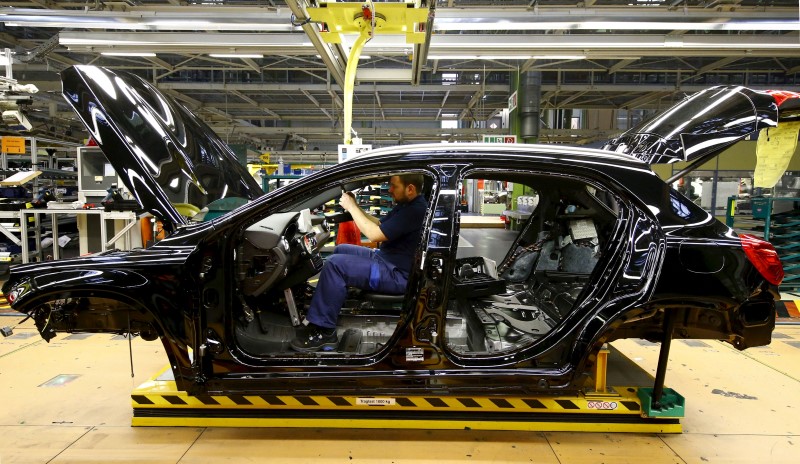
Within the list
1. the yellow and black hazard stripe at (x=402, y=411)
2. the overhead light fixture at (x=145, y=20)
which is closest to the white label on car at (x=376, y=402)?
the yellow and black hazard stripe at (x=402, y=411)

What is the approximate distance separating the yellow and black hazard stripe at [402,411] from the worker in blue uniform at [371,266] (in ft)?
1.19

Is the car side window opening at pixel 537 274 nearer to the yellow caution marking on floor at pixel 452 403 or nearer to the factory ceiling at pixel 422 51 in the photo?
the yellow caution marking on floor at pixel 452 403

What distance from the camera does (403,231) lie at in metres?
2.55

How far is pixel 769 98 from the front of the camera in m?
2.46

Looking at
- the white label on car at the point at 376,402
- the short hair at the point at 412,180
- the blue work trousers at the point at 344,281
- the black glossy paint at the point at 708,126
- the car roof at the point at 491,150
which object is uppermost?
the black glossy paint at the point at 708,126

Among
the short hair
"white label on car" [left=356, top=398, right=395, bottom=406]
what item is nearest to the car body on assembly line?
"white label on car" [left=356, top=398, right=395, bottom=406]

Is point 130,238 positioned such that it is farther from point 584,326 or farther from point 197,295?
point 584,326

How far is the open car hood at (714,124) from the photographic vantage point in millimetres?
2428

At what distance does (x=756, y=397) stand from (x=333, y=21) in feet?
13.4

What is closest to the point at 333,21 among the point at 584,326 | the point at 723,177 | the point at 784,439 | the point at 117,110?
the point at 117,110


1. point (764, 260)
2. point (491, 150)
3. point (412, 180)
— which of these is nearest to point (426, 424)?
point (412, 180)

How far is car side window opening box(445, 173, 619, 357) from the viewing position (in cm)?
266

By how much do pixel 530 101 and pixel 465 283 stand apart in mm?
7175

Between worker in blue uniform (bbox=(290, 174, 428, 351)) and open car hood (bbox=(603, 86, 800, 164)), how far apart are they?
1.40 m
